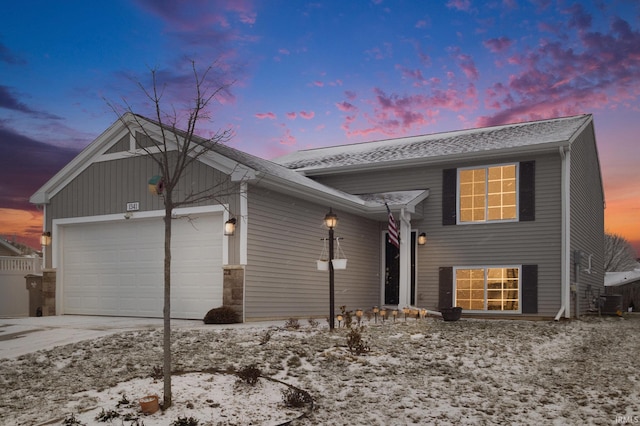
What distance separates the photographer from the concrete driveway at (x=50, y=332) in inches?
330

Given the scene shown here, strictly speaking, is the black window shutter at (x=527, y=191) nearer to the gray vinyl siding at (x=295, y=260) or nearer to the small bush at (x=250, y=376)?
the gray vinyl siding at (x=295, y=260)

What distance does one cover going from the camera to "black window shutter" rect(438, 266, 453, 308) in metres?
15.9

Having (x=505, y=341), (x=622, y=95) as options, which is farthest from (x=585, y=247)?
(x=505, y=341)

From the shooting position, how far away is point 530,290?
48.7 ft

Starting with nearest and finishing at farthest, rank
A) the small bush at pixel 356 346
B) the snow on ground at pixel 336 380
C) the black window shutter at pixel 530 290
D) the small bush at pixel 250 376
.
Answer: the snow on ground at pixel 336 380
the small bush at pixel 250 376
the small bush at pixel 356 346
the black window shutter at pixel 530 290

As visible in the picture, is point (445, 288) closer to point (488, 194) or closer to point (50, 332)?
point (488, 194)

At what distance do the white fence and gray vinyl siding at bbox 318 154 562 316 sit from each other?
34.9 feet

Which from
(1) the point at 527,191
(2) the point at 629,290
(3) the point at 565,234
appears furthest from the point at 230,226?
(2) the point at 629,290

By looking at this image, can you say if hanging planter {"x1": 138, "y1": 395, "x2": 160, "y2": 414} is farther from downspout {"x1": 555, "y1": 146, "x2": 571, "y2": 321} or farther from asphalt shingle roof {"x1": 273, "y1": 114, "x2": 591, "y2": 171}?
asphalt shingle roof {"x1": 273, "y1": 114, "x2": 591, "y2": 171}

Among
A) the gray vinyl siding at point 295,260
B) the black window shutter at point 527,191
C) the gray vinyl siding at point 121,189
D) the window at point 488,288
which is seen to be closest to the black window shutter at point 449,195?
the window at point 488,288

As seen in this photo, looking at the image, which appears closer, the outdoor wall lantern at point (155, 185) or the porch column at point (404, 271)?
the outdoor wall lantern at point (155, 185)

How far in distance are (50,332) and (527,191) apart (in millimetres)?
11804

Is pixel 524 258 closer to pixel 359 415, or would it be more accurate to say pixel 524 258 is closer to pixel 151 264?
pixel 151 264

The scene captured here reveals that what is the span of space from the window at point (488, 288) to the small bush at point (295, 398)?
10.4m
